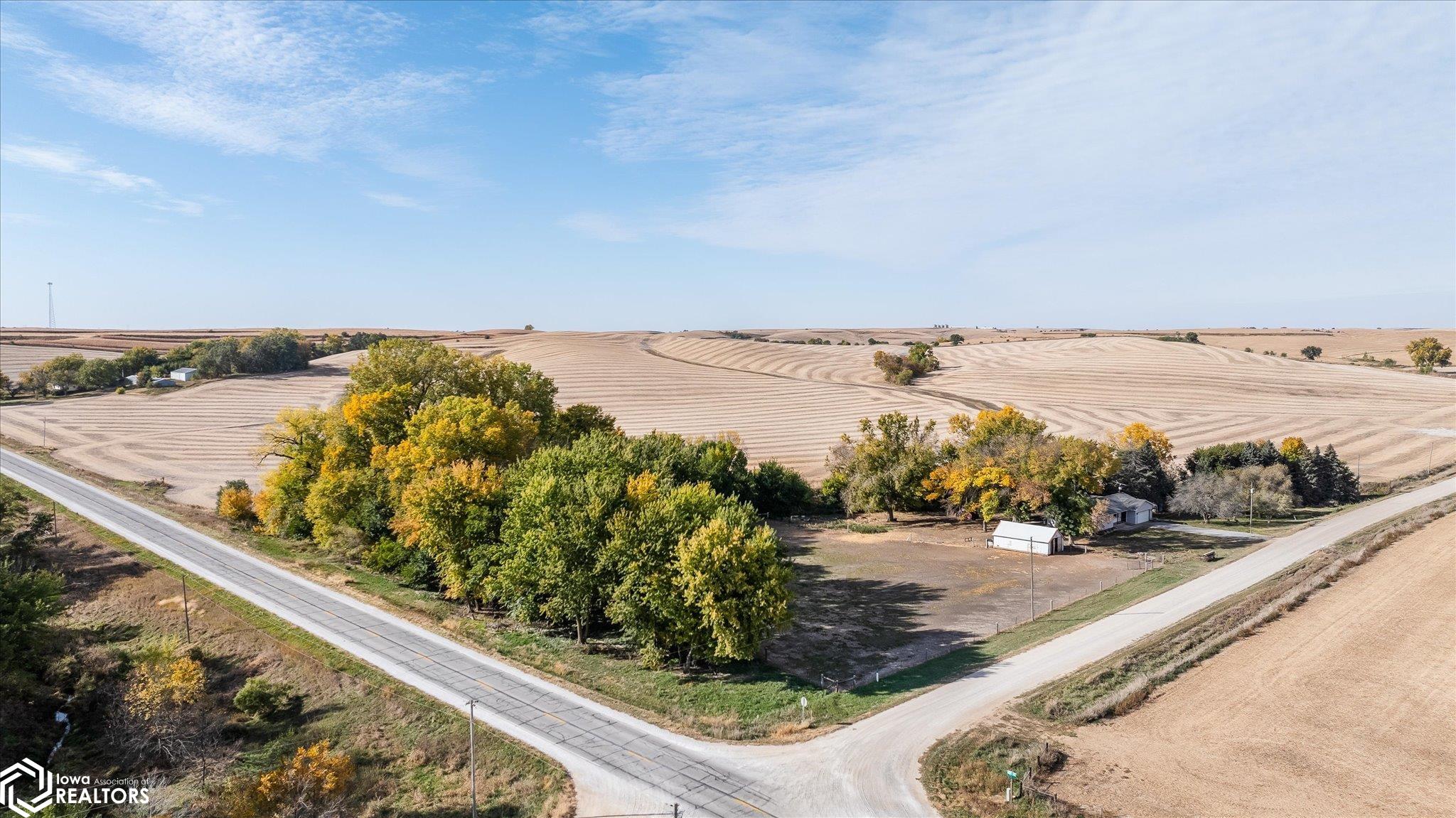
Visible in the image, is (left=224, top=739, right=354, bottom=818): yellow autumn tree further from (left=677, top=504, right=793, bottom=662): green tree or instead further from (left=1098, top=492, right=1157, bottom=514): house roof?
(left=1098, top=492, right=1157, bottom=514): house roof

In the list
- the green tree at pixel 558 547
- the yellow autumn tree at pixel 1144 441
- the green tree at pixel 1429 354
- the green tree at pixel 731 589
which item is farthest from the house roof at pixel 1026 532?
the green tree at pixel 1429 354

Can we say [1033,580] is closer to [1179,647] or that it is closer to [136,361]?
[1179,647]

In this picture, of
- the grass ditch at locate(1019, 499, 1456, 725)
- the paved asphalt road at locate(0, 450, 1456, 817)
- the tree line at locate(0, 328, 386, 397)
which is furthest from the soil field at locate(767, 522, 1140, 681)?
the tree line at locate(0, 328, 386, 397)

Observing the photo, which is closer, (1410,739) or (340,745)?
(1410,739)

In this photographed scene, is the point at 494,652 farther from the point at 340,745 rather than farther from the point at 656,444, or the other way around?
the point at 656,444

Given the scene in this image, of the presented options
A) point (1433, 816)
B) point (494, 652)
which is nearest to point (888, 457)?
point (494, 652)

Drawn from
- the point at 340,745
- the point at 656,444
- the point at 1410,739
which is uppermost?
the point at 656,444

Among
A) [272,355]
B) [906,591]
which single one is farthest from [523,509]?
[272,355]
